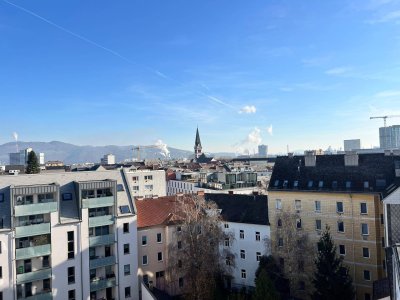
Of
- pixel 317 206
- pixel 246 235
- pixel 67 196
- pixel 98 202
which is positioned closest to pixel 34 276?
pixel 67 196

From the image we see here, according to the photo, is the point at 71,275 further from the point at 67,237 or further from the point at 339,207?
the point at 339,207

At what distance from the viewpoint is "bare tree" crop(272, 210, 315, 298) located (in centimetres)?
4569

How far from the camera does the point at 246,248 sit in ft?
181

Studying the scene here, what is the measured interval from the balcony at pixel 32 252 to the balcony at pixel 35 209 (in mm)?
3957

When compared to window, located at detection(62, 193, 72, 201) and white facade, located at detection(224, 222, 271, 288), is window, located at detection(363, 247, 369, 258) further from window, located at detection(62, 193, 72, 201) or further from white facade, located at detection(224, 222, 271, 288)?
window, located at detection(62, 193, 72, 201)

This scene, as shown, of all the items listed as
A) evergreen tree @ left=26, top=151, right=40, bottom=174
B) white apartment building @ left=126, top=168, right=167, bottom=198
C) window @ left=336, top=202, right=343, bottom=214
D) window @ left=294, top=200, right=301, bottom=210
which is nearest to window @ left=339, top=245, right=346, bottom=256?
window @ left=336, top=202, right=343, bottom=214

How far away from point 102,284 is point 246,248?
809 inches

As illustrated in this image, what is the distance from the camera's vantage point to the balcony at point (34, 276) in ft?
142

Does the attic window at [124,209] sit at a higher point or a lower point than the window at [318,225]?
higher

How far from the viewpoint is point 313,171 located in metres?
53.2

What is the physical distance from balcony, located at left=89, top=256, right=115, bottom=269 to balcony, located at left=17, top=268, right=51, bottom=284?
5.14 m

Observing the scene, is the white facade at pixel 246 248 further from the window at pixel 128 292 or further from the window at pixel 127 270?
the window at pixel 128 292

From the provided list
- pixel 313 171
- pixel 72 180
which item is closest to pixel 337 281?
pixel 313 171

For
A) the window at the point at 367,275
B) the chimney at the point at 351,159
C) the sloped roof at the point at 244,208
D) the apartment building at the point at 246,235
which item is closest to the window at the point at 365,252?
the window at the point at 367,275
